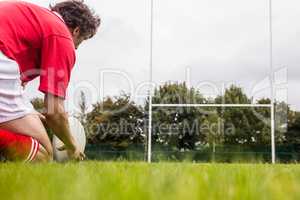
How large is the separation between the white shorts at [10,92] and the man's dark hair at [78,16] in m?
0.38

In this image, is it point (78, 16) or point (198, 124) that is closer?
point (78, 16)

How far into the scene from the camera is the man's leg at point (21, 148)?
264 centimetres

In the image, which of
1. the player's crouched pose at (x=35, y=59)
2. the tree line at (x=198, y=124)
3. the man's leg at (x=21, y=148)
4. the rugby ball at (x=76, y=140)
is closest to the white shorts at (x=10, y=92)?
the player's crouched pose at (x=35, y=59)

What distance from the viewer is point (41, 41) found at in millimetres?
2305

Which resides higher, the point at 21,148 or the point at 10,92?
the point at 10,92

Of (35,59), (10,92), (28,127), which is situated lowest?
(28,127)

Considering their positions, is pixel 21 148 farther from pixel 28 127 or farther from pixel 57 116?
pixel 57 116

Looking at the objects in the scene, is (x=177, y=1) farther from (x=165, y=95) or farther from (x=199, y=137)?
(x=199, y=137)

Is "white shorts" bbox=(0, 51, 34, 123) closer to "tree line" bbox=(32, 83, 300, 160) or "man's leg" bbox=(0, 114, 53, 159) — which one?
"man's leg" bbox=(0, 114, 53, 159)

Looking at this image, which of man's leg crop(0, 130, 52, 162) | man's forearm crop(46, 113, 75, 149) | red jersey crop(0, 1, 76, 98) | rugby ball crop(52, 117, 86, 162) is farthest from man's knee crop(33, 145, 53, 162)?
rugby ball crop(52, 117, 86, 162)

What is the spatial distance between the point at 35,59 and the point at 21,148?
1.75 ft

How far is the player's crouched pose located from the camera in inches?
88.2

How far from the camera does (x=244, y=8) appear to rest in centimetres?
945

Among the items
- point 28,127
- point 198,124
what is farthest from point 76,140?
point 198,124
